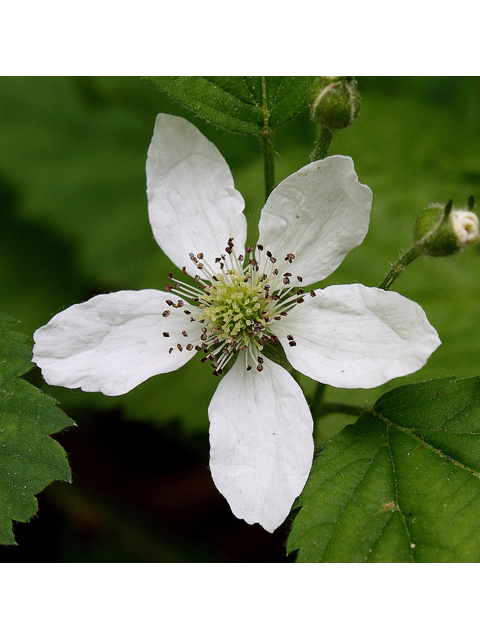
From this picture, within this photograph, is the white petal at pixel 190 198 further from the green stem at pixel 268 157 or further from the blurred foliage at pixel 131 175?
the blurred foliage at pixel 131 175

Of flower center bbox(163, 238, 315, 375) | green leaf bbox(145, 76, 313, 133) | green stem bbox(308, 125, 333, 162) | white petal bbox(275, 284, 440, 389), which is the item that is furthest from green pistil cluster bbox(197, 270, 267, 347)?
green leaf bbox(145, 76, 313, 133)

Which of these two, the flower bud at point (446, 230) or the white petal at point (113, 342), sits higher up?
the flower bud at point (446, 230)

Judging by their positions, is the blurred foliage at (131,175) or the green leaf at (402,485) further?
the blurred foliage at (131,175)

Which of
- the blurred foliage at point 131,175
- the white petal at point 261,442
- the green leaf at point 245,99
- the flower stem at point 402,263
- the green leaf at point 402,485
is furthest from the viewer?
the blurred foliage at point 131,175

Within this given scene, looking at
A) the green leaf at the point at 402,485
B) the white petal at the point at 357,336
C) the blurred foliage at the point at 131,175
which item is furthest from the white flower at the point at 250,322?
the blurred foliage at the point at 131,175

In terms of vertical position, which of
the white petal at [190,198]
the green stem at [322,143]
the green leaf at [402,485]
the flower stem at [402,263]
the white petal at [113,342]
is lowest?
the green leaf at [402,485]

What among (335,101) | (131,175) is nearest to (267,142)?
(335,101)

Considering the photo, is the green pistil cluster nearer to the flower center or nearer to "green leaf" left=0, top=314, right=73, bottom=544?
the flower center
